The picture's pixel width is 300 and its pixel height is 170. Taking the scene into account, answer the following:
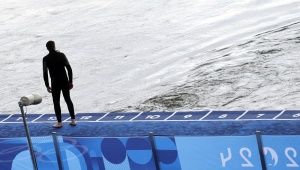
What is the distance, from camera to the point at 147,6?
2000cm

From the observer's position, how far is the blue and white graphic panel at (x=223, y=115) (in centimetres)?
862

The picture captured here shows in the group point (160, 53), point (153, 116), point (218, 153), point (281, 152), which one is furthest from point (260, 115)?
point (160, 53)

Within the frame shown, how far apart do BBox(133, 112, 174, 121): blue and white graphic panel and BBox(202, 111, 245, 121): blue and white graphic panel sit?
2.81 feet

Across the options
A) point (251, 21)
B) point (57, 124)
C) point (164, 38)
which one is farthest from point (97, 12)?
point (57, 124)

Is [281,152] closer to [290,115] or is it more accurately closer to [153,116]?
[290,115]

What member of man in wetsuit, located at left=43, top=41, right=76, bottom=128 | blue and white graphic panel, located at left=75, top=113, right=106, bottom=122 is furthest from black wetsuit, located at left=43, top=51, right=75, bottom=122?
blue and white graphic panel, located at left=75, top=113, right=106, bottom=122

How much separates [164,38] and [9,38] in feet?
→ 21.1

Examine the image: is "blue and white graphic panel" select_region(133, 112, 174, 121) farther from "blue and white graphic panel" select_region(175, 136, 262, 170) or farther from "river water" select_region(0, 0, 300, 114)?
"blue and white graphic panel" select_region(175, 136, 262, 170)

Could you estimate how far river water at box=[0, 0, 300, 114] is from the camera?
10.9 metres

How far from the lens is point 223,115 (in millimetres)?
8805

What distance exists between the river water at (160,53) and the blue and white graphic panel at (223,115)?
2.47 ft

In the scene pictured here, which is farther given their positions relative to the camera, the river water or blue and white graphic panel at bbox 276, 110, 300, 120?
the river water

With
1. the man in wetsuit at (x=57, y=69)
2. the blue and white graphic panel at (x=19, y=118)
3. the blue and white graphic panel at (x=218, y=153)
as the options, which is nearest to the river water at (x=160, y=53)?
the blue and white graphic panel at (x=19, y=118)

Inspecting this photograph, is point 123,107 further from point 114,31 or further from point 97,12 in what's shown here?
point 97,12
